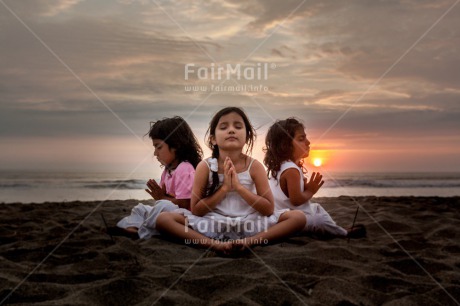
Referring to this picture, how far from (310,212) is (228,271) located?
1.97 metres

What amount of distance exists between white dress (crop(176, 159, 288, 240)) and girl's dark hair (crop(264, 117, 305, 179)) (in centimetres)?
68

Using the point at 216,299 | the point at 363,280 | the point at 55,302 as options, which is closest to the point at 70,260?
the point at 55,302

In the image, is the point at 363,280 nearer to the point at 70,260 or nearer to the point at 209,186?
the point at 209,186

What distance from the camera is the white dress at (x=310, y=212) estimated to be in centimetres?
469

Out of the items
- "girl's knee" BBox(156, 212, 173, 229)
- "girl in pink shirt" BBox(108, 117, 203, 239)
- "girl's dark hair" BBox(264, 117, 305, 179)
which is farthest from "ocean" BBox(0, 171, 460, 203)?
"girl's knee" BBox(156, 212, 173, 229)

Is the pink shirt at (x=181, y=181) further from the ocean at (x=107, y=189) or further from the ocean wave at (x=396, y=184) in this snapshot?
the ocean wave at (x=396, y=184)

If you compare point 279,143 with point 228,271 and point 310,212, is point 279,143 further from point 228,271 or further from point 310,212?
point 228,271

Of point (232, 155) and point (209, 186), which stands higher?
point (232, 155)

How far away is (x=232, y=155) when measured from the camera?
4441 mm

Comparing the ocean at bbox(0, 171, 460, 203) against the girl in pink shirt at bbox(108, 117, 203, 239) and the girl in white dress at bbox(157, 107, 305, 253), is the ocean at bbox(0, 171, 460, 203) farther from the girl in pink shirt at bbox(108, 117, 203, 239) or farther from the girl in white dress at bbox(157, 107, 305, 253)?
the girl in white dress at bbox(157, 107, 305, 253)

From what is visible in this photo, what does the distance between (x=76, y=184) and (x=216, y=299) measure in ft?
59.4

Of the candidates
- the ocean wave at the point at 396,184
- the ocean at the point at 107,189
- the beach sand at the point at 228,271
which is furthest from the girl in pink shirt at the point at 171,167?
the ocean wave at the point at 396,184

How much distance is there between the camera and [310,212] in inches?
191

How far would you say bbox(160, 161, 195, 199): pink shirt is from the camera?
4905 mm
